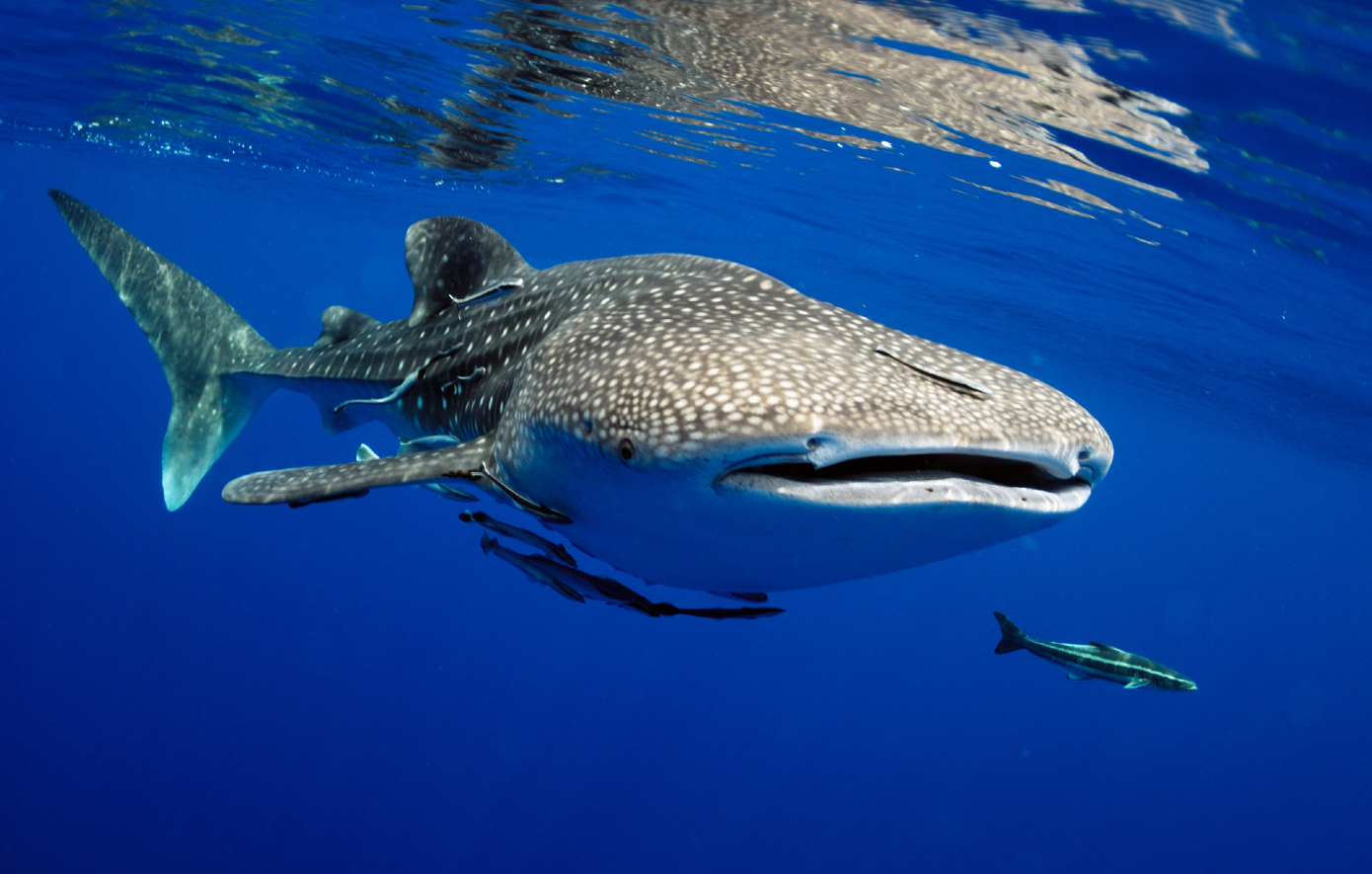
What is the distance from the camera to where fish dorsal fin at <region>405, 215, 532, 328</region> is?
5.07 m

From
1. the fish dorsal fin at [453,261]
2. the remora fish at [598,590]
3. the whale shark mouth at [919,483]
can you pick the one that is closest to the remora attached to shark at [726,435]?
the whale shark mouth at [919,483]

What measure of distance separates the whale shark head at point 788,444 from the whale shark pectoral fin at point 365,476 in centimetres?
31

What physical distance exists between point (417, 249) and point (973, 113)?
298 inches

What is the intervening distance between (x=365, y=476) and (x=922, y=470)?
2353 millimetres

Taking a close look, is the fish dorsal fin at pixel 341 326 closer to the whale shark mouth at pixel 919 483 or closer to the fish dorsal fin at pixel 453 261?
the fish dorsal fin at pixel 453 261

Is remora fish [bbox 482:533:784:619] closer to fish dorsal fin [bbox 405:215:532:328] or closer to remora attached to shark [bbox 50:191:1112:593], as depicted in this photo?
remora attached to shark [bbox 50:191:1112:593]

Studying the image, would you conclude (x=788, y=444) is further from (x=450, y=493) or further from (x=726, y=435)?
(x=450, y=493)

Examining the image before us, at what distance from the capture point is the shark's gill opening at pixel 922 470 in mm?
2139

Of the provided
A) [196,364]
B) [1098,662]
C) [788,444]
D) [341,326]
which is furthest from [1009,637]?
[196,364]

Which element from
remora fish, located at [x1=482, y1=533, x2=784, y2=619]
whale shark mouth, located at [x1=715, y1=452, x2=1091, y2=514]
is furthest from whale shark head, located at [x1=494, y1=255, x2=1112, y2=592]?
remora fish, located at [x1=482, y1=533, x2=784, y2=619]

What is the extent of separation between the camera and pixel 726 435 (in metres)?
2.04

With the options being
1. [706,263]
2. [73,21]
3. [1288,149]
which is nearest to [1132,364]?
[1288,149]

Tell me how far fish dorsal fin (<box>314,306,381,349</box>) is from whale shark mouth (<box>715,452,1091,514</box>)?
4.72m

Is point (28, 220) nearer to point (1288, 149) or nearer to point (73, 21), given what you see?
point (73, 21)
